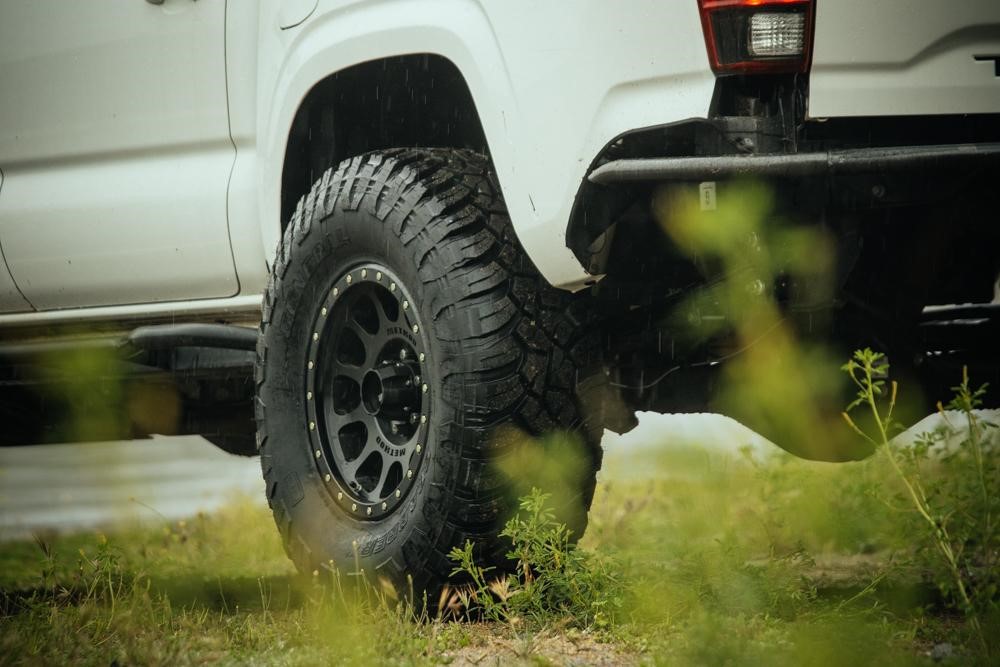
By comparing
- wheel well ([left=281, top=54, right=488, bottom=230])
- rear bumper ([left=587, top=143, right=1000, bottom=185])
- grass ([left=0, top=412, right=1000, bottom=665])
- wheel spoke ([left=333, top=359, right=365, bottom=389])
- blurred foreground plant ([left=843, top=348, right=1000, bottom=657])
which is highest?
wheel well ([left=281, top=54, right=488, bottom=230])

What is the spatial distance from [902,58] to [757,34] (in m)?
0.29

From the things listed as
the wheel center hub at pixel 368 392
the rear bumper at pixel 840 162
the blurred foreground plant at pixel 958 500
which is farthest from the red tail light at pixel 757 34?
the wheel center hub at pixel 368 392

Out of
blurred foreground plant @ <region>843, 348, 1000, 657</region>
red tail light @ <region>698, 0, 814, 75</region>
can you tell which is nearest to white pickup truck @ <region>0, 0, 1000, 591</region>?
red tail light @ <region>698, 0, 814, 75</region>

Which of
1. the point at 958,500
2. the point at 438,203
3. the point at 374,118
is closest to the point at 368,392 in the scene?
the point at 438,203

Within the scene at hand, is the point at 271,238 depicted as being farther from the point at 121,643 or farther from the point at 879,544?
the point at 879,544

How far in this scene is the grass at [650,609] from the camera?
2.53 metres

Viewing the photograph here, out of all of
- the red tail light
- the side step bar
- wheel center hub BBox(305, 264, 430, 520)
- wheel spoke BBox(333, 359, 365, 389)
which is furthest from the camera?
the side step bar

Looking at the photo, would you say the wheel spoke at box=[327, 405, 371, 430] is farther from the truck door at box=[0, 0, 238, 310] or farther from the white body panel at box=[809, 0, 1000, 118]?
the white body panel at box=[809, 0, 1000, 118]

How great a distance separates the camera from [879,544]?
14.2 feet

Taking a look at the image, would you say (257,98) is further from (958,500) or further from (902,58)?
(958,500)

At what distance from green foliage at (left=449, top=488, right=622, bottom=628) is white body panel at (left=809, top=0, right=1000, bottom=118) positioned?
3.47 ft

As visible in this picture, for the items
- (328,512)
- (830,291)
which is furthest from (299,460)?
(830,291)

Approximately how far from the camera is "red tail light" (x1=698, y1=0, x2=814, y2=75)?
262 centimetres

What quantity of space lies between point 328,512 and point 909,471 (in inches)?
57.5
